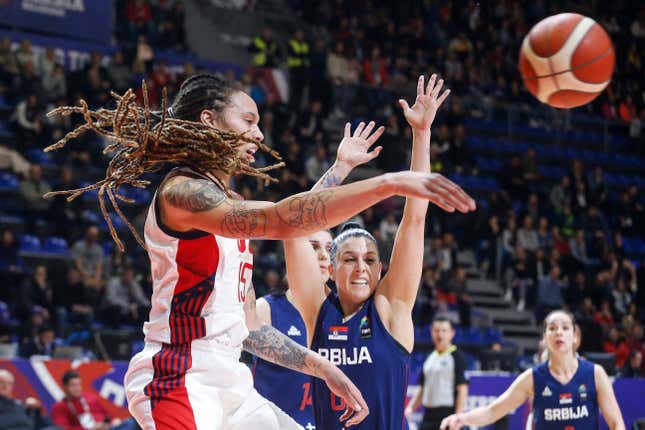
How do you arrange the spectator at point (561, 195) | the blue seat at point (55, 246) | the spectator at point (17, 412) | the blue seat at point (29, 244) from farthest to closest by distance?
the spectator at point (561, 195) → the blue seat at point (55, 246) → the blue seat at point (29, 244) → the spectator at point (17, 412)

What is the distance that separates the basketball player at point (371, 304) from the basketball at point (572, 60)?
240 centimetres

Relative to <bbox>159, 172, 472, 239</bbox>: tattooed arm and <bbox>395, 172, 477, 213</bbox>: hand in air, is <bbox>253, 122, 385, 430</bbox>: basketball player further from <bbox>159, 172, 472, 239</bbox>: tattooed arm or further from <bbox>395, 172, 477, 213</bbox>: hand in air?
<bbox>395, 172, 477, 213</bbox>: hand in air

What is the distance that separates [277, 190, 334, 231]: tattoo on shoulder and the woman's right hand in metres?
0.27

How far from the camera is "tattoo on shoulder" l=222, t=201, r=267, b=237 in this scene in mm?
2943

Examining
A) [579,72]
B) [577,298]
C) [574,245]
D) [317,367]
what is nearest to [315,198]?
[317,367]

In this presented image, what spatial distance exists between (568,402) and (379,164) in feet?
36.5

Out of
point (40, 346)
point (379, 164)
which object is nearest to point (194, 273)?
point (40, 346)

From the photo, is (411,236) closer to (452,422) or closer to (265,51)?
(452,422)

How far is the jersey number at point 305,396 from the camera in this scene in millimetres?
4879

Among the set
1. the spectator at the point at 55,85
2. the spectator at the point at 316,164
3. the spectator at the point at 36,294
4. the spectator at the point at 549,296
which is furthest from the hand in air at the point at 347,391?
the spectator at the point at 549,296

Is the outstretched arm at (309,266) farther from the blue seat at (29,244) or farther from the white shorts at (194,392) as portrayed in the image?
the blue seat at (29,244)

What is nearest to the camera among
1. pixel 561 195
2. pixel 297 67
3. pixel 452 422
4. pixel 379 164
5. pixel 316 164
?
pixel 452 422

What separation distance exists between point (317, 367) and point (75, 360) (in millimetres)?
6491

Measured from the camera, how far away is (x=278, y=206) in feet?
9.66
